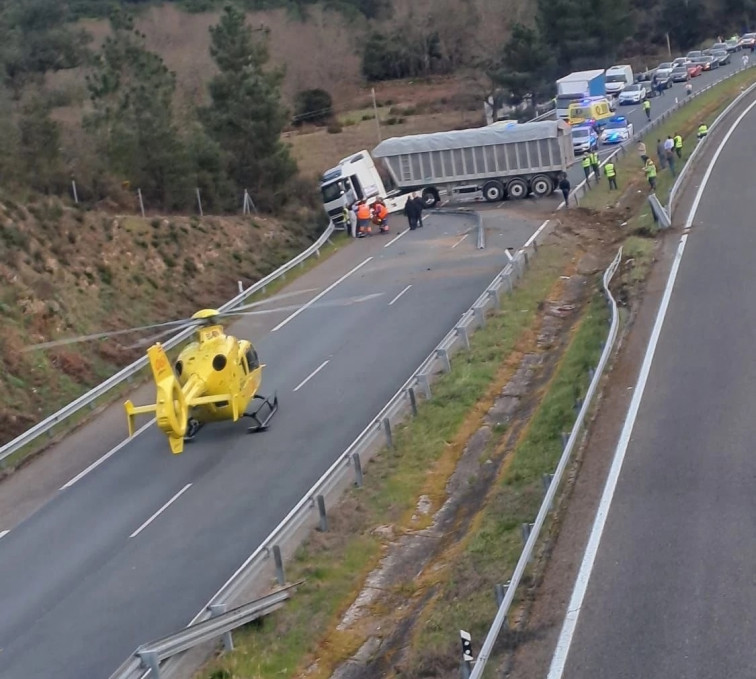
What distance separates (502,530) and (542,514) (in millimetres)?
1841

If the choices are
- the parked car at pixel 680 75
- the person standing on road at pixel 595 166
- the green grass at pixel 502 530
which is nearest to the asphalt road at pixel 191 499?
the green grass at pixel 502 530

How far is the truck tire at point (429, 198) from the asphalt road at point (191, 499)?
13939 mm

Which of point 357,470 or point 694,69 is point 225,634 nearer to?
point 357,470

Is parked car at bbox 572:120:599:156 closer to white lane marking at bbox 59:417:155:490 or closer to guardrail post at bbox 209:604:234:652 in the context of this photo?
white lane marking at bbox 59:417:155:490

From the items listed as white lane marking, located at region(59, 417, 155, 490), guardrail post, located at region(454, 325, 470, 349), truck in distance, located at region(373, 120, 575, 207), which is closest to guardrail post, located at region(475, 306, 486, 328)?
guardrail post, located at region(454, 325, 470, 349)

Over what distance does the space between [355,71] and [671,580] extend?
288 ft

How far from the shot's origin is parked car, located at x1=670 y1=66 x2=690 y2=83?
268 feet

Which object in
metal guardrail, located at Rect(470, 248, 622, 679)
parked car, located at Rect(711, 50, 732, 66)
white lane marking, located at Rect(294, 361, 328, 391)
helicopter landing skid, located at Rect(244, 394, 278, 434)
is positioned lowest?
white lane marking, located at Rect(294, 361, 328, 391)

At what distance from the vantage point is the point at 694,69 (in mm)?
83125

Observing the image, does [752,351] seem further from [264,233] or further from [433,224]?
[264,233]

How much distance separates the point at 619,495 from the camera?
49.4 ft

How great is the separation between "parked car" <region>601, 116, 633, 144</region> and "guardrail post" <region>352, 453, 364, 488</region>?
39593mm

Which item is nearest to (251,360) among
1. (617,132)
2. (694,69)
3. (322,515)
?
(322,515)

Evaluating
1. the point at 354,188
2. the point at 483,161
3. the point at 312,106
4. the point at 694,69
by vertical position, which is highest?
the point at 312,106
